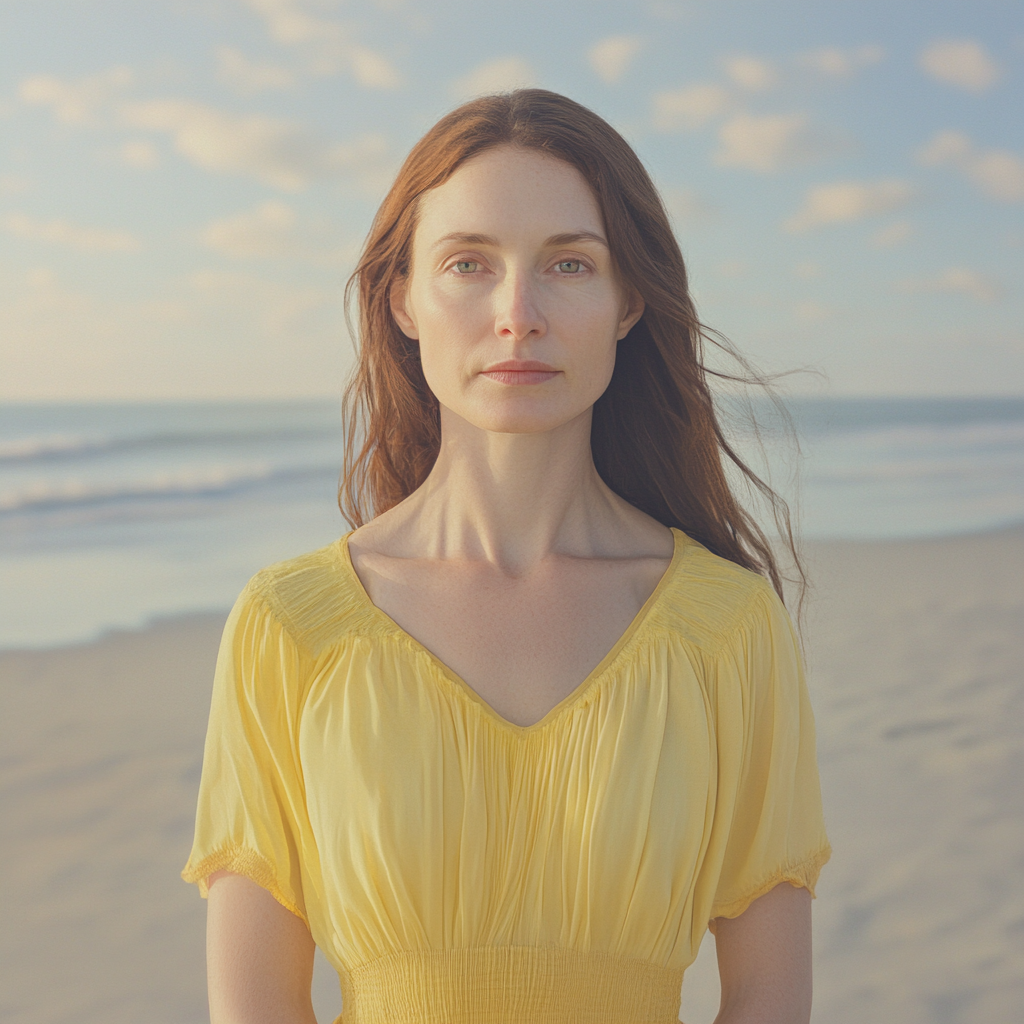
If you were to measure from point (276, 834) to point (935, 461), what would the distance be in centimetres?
1965

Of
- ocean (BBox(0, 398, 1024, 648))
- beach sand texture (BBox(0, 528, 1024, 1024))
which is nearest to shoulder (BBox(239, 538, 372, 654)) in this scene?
ocean (BBox(0, 398, 1024, 648))

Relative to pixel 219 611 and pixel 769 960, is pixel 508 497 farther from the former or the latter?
pixel 219 611

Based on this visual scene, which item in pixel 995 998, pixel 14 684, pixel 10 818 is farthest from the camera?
pixel 14 684

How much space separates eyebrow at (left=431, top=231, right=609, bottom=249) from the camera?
1.88 metres

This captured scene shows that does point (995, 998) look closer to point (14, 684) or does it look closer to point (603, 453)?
point (603, 453)

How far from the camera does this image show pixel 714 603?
2031mm

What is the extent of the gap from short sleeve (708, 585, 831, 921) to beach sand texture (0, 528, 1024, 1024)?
218 centimetres

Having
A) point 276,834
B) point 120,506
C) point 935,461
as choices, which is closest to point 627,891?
point 276,834

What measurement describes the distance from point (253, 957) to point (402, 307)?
115 cm

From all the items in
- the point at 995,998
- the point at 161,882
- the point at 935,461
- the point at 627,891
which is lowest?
the point at 995,998

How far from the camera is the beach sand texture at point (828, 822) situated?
4.14 meters

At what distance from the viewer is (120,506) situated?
14266 millimetres

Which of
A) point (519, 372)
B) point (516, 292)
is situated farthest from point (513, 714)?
point (516, 292)

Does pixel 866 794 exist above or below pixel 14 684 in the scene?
below
